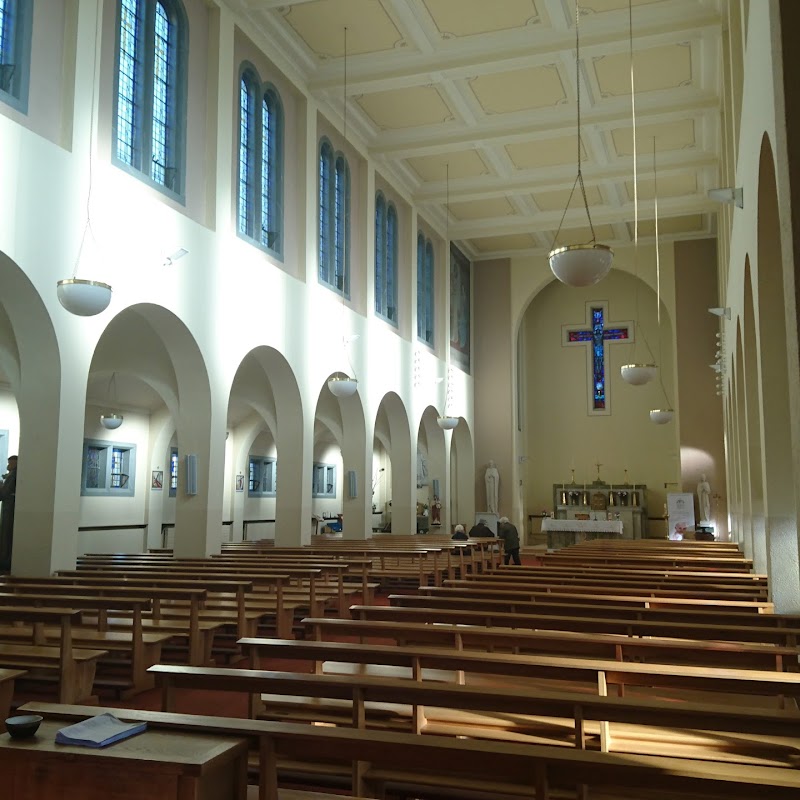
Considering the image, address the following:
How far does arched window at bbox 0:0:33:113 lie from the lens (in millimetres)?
7973

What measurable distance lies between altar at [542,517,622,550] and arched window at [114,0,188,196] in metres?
14.3

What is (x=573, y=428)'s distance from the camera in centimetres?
2527

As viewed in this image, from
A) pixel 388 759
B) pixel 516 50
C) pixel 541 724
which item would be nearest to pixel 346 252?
pixel 516 50

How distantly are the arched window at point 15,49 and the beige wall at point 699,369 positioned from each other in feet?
56.9

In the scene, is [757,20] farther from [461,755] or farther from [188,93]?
[188,93]

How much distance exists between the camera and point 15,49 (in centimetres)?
810

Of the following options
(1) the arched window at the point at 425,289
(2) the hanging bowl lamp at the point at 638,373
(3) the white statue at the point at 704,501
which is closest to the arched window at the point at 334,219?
(1) the arched window at the point at 425,289

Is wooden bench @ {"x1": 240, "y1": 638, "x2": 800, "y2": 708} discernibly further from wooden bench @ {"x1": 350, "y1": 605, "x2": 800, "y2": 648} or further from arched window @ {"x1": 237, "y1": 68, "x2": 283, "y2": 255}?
arched window @ {"x1": 237, "y1": 68, "x2": 283, "y2": 255}

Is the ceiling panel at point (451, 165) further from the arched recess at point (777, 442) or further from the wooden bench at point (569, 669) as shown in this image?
the wooden bench at point (569, 669)

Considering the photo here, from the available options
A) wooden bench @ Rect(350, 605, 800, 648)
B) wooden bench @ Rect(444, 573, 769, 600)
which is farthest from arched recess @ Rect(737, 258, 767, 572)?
wooden bench @ Rect(350, 605, 800, 648)

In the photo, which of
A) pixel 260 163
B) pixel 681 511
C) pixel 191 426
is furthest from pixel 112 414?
pixel 681 511

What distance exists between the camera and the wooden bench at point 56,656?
4.84 meters

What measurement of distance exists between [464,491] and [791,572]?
52.4ft

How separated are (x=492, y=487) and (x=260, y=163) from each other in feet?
40.2
